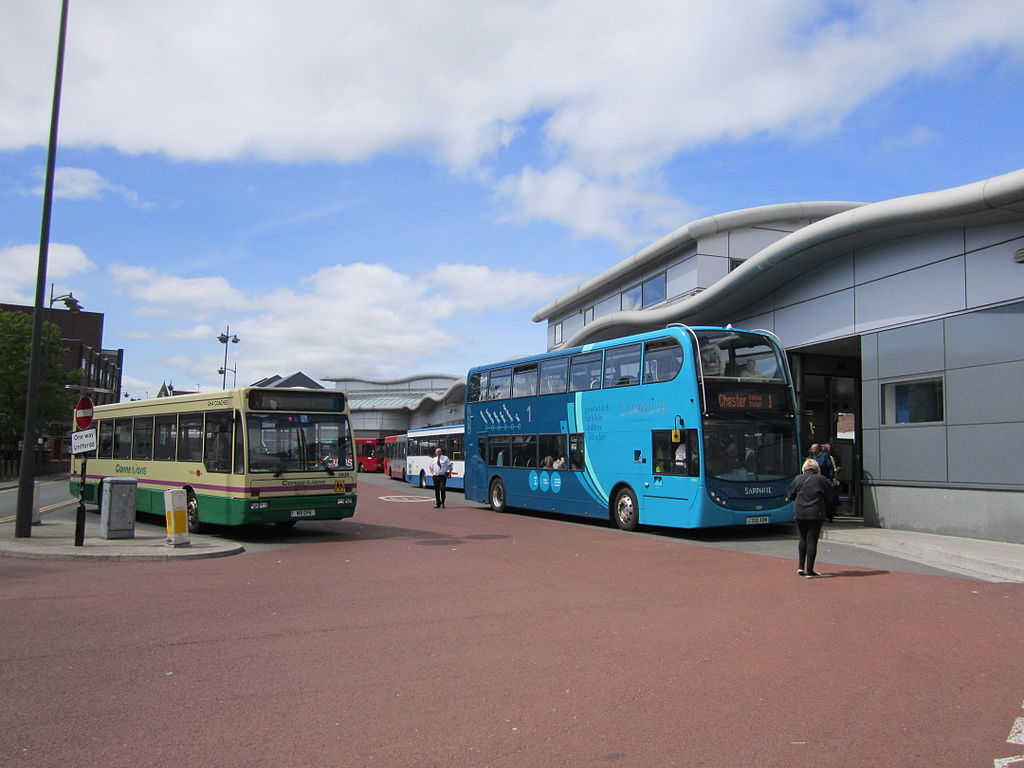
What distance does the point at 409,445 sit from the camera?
41594 mm

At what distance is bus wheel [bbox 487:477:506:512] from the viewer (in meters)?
22.7

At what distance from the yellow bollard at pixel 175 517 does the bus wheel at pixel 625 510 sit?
8.54m

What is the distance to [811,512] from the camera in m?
11.1

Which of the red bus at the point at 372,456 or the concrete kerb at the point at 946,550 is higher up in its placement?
the red bus at the point at 372,456

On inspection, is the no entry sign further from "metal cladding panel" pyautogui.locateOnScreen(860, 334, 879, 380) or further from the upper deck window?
"metal cladding panel" pyautogui.locateOnScreen(860, 334, 879, 380)

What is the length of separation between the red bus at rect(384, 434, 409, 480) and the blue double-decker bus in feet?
78.0

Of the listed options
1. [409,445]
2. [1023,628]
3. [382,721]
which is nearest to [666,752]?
[382,721]

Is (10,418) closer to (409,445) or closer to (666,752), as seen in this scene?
(409,445)

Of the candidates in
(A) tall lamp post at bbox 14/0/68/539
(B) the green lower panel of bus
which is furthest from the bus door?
(A) tall lamp post at bbox 14/0/68/539

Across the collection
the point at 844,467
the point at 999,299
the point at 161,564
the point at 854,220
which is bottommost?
the point at 161,564

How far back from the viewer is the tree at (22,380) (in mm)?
51875

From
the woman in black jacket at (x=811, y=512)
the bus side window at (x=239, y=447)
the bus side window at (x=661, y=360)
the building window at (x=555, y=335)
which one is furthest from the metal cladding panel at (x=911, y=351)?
the building window at (x=555, y=335)

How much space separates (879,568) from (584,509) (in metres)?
7.85

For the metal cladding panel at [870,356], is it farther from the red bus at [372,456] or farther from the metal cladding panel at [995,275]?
the red bus at [372,456]
